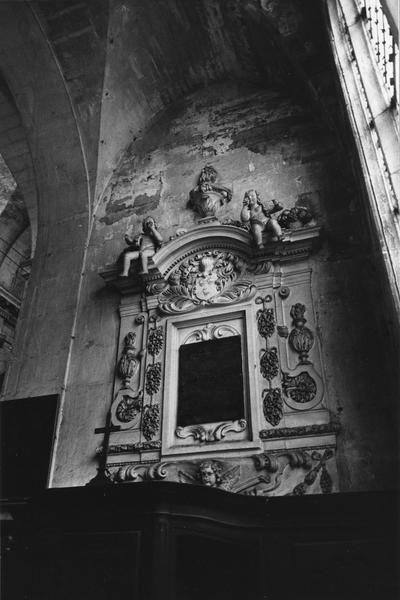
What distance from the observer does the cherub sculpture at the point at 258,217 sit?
650 centimetres

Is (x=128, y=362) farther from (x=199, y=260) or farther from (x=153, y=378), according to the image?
(x=199, y=260)

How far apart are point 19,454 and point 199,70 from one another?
7.20 m

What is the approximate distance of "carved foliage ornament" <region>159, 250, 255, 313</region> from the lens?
662cm

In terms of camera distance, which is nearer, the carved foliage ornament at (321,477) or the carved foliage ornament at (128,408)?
the carved foliage ornament at (321,477)

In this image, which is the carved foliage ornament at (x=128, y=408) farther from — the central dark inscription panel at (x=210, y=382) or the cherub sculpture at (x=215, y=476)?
the cherub sculpture at (x=215, y=476)

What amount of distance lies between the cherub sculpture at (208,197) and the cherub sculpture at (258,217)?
396mm

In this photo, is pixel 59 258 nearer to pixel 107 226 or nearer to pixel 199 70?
pixel 107 226

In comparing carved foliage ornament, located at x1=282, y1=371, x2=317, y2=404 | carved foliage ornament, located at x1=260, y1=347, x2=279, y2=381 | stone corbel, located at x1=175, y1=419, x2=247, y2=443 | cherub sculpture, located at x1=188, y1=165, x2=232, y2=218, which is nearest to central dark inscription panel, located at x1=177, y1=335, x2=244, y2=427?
stone corbel, located at x1=175, y1=419, x2=247, y2=443

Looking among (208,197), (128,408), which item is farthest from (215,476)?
(208,197)

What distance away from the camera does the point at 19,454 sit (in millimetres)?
6629

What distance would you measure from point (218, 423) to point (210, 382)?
55cm

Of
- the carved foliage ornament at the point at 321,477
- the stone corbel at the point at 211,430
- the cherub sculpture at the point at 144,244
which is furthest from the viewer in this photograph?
the cherub sculpture at the point at 144,244

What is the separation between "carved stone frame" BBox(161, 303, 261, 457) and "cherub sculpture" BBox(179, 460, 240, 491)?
0.21 m

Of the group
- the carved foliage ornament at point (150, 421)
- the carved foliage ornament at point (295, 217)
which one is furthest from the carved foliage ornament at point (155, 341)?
the carved foliage ornament at point (295, 217)
